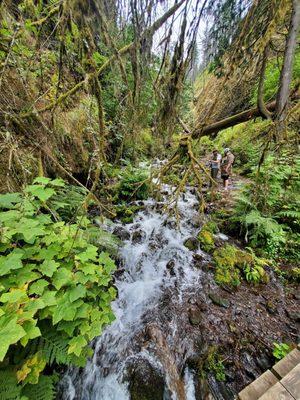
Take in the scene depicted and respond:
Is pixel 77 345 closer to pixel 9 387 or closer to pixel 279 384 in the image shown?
pixel 9 387

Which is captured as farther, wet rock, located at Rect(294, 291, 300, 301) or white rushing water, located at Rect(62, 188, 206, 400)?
wet rock, located at Rect(294, 291, 300, 301)

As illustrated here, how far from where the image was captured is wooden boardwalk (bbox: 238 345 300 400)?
170 cm

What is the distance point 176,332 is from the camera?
10.5ft

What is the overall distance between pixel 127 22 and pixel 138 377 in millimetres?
3643

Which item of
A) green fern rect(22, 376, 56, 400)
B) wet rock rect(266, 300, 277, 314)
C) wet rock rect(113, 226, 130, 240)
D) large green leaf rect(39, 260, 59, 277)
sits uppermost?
large green leaf rect(39, 260, 59, 277)

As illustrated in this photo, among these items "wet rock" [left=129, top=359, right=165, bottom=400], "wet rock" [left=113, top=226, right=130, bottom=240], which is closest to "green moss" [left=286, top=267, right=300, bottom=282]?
"wet rock" [left=129, top=359, right=165, bottom=400]

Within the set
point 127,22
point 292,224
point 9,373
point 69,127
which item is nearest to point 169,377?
point 9,373

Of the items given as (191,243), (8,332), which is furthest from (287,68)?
(191,243)

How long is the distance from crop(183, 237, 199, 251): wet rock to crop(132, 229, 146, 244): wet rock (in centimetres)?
104

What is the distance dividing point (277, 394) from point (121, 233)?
388 centimetres

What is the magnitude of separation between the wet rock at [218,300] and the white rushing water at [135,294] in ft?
1.35

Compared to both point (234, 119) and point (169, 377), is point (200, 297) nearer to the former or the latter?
point (169, 377)

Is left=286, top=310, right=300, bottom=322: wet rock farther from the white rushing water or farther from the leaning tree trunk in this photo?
the leaning tree trunk

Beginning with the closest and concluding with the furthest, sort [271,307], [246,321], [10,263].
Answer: [10,263], [246,321], [271,307]
